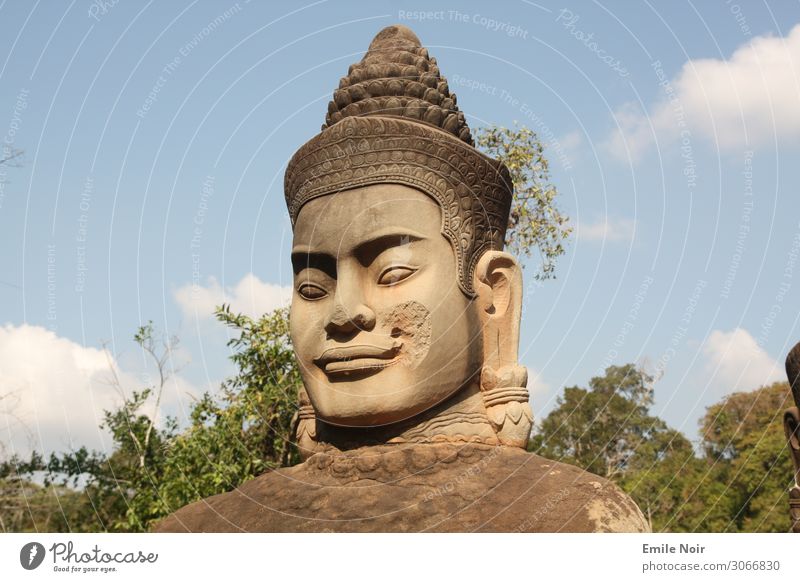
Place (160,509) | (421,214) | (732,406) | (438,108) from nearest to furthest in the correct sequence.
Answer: (421,214) < (438,108) < (160,509) < (732,406)

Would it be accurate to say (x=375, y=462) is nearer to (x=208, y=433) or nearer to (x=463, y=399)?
(x=463, y=399)

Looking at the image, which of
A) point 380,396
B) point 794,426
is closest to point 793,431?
point 794,426

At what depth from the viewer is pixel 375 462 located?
6539 millimetres

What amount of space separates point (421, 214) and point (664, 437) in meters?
22.2

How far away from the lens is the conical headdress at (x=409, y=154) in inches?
277

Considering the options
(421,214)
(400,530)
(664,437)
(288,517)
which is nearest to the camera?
(400,530)

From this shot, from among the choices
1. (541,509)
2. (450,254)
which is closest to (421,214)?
(450,254)

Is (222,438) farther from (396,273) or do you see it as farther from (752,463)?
(752,463)

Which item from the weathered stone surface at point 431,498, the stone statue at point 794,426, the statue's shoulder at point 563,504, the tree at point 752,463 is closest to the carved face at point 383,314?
the weathered stone surface at point 431,498

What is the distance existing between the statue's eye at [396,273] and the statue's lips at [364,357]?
1.69 ft

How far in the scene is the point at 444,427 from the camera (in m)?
6.82

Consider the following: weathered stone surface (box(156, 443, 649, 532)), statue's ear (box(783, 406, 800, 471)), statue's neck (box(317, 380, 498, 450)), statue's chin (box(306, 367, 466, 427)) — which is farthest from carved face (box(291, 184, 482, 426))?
statue's ear (box(783, 406, 800, 471))

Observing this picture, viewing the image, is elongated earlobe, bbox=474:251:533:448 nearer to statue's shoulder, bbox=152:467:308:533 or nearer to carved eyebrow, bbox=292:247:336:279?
carved eyebrow, bbox=292:247:336:279

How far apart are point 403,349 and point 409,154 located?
162 cm
